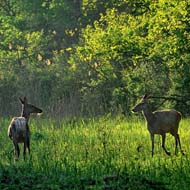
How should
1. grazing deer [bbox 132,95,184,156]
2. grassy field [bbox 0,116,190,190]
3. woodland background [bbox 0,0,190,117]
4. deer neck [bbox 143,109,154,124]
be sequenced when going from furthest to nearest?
woodland background [bbox 0,0,190,117]
deer neck [bbox 143,109,154,124]
grazing deer [bbox 132,95,184,156]
grassy field [bbox 0,116,190,190]

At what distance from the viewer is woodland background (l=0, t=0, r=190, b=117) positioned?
827 inches

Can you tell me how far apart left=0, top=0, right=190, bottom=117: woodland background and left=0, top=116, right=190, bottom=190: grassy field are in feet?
10.2

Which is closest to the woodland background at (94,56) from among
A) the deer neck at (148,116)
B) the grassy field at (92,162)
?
the grassy field at (92,162)

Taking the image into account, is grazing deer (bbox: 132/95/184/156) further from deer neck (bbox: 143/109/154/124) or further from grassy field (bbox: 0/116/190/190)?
grassy field (bbox: 0/116/190/190)

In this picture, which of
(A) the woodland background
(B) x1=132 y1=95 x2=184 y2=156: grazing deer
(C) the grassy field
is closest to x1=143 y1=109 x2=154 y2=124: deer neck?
(B) x1=132 y1=95 x2=184 y2=156: grazing deer

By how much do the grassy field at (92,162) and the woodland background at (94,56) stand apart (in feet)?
10.2

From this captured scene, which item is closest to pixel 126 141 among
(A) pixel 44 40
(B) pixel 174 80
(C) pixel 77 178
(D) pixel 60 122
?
(D) pixel 60 122

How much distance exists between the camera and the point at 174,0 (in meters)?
18.6

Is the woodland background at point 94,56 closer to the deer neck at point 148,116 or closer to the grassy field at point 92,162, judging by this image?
the grassy field at point 92,162

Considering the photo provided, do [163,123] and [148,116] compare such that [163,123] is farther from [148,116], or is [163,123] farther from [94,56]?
[94,56]

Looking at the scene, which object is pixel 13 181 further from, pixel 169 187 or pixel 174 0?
pixel 174 0

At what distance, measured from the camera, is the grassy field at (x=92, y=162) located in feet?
34.7

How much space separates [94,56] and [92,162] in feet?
36.4

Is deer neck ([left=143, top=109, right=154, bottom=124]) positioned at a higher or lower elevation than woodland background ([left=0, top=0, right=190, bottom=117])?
lower
